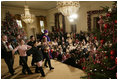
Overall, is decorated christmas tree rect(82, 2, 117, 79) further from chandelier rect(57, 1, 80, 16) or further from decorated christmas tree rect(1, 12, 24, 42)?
decorated christmas tree rect(1, 12, 24, 42)

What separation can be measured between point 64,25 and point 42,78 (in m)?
8.67

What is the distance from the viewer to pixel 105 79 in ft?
5.74

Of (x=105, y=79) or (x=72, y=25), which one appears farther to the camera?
(x=72, y=25)

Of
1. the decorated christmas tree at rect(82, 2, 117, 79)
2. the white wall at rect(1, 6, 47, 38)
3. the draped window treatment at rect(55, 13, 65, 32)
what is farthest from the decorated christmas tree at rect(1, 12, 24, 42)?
the decorated christmas tree at rect(82, 2, 117, 79)

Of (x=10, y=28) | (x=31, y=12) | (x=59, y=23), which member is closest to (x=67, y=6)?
(x=10, y=28)

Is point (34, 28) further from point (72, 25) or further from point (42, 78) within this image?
point (42, 78)

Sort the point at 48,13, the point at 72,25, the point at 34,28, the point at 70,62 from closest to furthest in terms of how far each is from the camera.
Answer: the point at 70,62 → the point at 72,25 → the point at 34,28 → the point at 48,13

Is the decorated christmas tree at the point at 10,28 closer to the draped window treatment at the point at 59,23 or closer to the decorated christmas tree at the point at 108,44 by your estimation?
the draped window treatment at the point at 59,23

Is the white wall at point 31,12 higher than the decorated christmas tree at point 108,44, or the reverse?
the white wall at point 31,12

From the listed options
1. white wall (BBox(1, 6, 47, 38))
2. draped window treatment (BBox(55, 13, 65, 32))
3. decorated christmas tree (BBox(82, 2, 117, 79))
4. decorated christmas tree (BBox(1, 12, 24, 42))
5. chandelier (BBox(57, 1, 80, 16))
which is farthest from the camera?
draped window treatment (BBox(55, 13, 65, 32))

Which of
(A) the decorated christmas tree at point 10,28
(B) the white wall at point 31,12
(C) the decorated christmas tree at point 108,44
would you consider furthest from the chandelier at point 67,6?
(B) the white wall at point 31,12

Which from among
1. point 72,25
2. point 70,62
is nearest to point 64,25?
point 72,25

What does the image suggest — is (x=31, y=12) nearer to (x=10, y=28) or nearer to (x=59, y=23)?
(x=59, y=23)

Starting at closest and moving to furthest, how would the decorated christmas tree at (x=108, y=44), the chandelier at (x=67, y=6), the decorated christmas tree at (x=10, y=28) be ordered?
the decorated christmas tree at (x=108, y=44) → the chandelier at (x=67, y=6) → the decorated christmas tree at (x=10, y=28)
